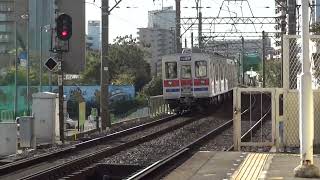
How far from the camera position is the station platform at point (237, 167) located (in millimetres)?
9405

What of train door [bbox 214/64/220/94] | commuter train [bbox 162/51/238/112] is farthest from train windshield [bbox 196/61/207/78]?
train door [bbox 214/64/220/94]

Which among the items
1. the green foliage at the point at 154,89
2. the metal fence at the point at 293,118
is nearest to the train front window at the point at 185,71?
the green foliage at the point at 154,89

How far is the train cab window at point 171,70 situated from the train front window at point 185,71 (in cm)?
43

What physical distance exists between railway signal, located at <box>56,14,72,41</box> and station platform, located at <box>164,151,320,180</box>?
334 inches

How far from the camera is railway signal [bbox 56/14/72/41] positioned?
19.4 metres

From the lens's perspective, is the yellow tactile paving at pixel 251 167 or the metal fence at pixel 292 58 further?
the metal fence at pixel 292 58

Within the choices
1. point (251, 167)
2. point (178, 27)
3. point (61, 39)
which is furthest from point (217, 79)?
point (251, 167)

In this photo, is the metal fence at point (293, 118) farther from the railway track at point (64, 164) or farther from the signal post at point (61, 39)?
the signal post at point (61, 39)

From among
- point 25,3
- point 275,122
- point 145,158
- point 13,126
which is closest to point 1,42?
point 25,3

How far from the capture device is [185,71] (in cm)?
3278

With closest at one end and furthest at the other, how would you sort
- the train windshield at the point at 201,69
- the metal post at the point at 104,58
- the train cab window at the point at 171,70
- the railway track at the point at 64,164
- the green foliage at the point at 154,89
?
the railway track at the point at 64,164 < the metal post at the point at 104,58 < the train windshield at the point at 201,69 < the train cab window at the point at 171,70 < the green foliage at the point at 154,89

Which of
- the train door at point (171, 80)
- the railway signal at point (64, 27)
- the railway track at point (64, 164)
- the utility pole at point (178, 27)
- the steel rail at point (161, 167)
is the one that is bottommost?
the railway track at point (64, 164)

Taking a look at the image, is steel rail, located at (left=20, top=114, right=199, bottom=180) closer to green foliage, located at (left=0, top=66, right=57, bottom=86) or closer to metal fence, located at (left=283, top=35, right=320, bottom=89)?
metal fence, located at (left=283, top=35, right=320, bottom=89)

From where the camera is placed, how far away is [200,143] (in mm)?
18406
